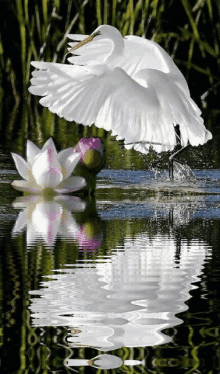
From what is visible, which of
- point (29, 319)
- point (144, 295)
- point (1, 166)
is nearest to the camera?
point (29, 319)

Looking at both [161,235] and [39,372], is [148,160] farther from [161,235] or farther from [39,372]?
[39,372]

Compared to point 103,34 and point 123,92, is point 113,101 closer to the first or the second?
point 123,92

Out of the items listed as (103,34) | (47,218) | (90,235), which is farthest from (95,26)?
(90,235)

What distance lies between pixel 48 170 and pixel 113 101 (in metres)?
0.46

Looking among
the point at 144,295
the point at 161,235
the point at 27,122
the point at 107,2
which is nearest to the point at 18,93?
the point at 107,2

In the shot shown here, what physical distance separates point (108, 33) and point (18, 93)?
20.4ft

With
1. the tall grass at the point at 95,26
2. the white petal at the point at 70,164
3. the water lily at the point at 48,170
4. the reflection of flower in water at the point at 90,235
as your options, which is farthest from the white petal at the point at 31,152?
the tall grass at the point at 95,26

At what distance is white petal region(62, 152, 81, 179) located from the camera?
10.3 feet

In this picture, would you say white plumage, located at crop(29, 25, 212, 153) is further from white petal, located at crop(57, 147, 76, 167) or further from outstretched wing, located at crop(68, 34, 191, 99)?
white petal, located at crop(57, 147, 76, 167)

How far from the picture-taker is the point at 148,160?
14.4 feet

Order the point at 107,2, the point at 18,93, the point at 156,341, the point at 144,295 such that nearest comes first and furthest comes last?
the point at 156,341 → the point at 144,295 → the point at 107,2 → the point at 18,93

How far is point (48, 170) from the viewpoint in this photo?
3080 millimetres

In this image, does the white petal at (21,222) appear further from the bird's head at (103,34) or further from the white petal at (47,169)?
the bird's head at (103,34)

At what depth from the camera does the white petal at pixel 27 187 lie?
10.5 ft
